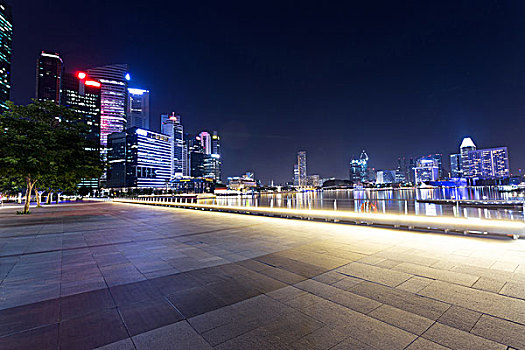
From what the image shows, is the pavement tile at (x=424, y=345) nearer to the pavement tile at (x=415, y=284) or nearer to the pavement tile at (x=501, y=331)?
the pavement tile at (x=501, y=331)

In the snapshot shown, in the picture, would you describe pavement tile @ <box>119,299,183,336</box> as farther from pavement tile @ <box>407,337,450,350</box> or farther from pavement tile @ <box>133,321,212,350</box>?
pavement tile @ <box>407,337,450,350</box>

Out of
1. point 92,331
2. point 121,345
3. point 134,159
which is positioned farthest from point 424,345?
point 134,159

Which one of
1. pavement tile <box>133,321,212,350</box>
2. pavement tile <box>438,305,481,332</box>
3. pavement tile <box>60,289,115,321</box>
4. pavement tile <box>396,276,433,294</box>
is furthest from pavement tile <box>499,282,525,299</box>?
pavement tile <box>60,289,115,321</box>

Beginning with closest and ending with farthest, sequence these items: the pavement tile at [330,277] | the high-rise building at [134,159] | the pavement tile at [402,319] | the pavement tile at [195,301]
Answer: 1. the pavement tile at [402,319]
2. the pavement tile at [195,301]
3. the pavement tile at [330,277]
4. the high-rise building at [134,159]

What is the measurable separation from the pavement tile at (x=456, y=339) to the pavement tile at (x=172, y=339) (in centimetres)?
290

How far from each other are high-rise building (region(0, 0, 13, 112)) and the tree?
14226cm

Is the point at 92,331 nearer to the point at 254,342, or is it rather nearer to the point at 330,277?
the point at 254,342

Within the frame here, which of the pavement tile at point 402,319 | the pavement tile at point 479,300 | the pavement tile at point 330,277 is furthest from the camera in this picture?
the pavement tile at point 330,277

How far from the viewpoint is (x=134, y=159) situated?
520ft

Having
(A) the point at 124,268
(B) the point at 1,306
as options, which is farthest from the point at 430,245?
(B) the point at 1,306

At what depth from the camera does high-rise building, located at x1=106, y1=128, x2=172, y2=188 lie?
515ft

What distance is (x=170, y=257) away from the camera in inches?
291

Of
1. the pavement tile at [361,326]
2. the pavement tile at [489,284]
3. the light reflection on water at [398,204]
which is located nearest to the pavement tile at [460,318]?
the pavement tile at [361,326]

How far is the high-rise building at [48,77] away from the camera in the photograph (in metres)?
191
